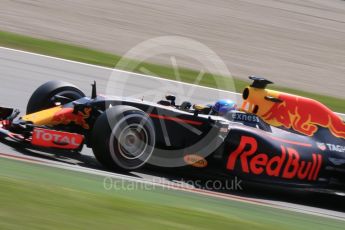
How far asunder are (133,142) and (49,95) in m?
1.59

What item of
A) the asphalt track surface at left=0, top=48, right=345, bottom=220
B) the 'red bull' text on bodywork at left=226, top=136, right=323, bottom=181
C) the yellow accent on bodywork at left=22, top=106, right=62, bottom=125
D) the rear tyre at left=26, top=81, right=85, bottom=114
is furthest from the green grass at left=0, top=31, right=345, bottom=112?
the yellow accent on bodywork at left=22, top=106, right=62, bottom=125

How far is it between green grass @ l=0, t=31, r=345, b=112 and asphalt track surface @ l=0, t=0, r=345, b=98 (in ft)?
2.31

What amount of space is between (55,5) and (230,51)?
17.8ft

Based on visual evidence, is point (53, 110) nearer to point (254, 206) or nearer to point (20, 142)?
point (20, 142)

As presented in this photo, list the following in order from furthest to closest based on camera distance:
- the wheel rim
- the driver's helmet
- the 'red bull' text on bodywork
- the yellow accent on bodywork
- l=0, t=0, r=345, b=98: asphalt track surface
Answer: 1. l=0, t=0, r=345, b=98: asphalt track surface
2. the driver's helmet
3. the 'red bull' text on bodywork
4. the yellow accent on bodywork
5. the wheel rim

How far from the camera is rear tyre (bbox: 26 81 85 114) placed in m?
8.84

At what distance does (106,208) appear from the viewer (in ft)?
17.9

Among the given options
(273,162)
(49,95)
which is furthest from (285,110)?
(49,95)

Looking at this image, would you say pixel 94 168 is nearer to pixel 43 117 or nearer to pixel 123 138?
pixel 123 138

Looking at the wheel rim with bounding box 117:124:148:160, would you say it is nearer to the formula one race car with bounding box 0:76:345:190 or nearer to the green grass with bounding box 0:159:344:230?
the formula one race car with bounding box 0:76:345:190

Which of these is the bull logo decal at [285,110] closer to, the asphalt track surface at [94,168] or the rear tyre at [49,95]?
the asphalt track surface at [94,168]

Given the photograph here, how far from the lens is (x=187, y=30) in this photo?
20.5 m

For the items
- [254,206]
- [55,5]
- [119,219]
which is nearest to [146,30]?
[55,5]

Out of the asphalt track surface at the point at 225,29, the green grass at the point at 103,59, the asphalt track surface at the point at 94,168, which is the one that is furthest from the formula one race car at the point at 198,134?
the asphalt track surface at the point at 225,29
